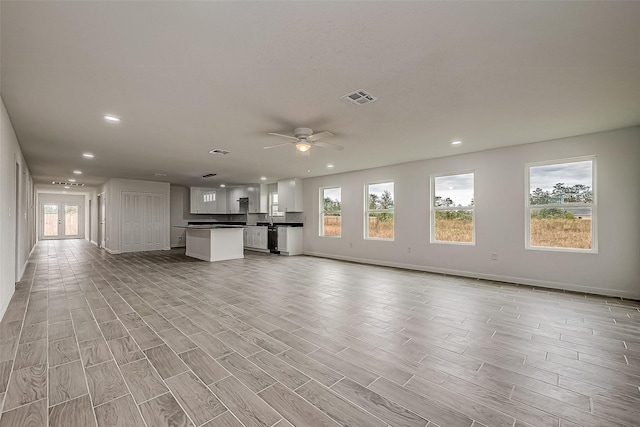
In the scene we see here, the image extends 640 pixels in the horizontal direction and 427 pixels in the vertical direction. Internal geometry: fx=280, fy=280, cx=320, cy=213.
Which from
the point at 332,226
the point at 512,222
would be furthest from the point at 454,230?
the point at 332,226

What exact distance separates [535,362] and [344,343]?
1.56m

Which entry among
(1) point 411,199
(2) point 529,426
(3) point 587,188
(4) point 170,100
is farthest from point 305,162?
(2) point 529,426

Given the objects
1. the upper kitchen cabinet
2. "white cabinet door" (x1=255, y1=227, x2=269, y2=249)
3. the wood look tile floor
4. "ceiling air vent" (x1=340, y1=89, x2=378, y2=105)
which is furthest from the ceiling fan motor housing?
"white cabinet door" (x1=255, y1=227, x2=269, y2=249)

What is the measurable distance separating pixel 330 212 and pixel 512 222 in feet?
15.4

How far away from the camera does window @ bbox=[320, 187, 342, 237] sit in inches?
325

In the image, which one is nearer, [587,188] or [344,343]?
[344,343]

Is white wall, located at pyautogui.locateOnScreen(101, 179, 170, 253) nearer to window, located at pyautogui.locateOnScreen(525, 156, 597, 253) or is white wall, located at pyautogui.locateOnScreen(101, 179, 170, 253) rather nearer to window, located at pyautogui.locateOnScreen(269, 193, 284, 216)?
window, located at pyautogui.locateOnScreen(269, 193, 284, 216)

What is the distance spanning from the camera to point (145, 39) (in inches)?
78.2

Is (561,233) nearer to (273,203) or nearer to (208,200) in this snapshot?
(273,203)

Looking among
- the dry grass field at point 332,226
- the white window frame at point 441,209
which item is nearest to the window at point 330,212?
the dry grass field at point 332,226

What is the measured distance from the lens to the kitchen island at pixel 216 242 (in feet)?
24.6

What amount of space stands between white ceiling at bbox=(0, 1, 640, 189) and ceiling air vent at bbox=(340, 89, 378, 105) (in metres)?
0.09

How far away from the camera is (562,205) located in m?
4.62

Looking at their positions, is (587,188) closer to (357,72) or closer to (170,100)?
(357,72)
